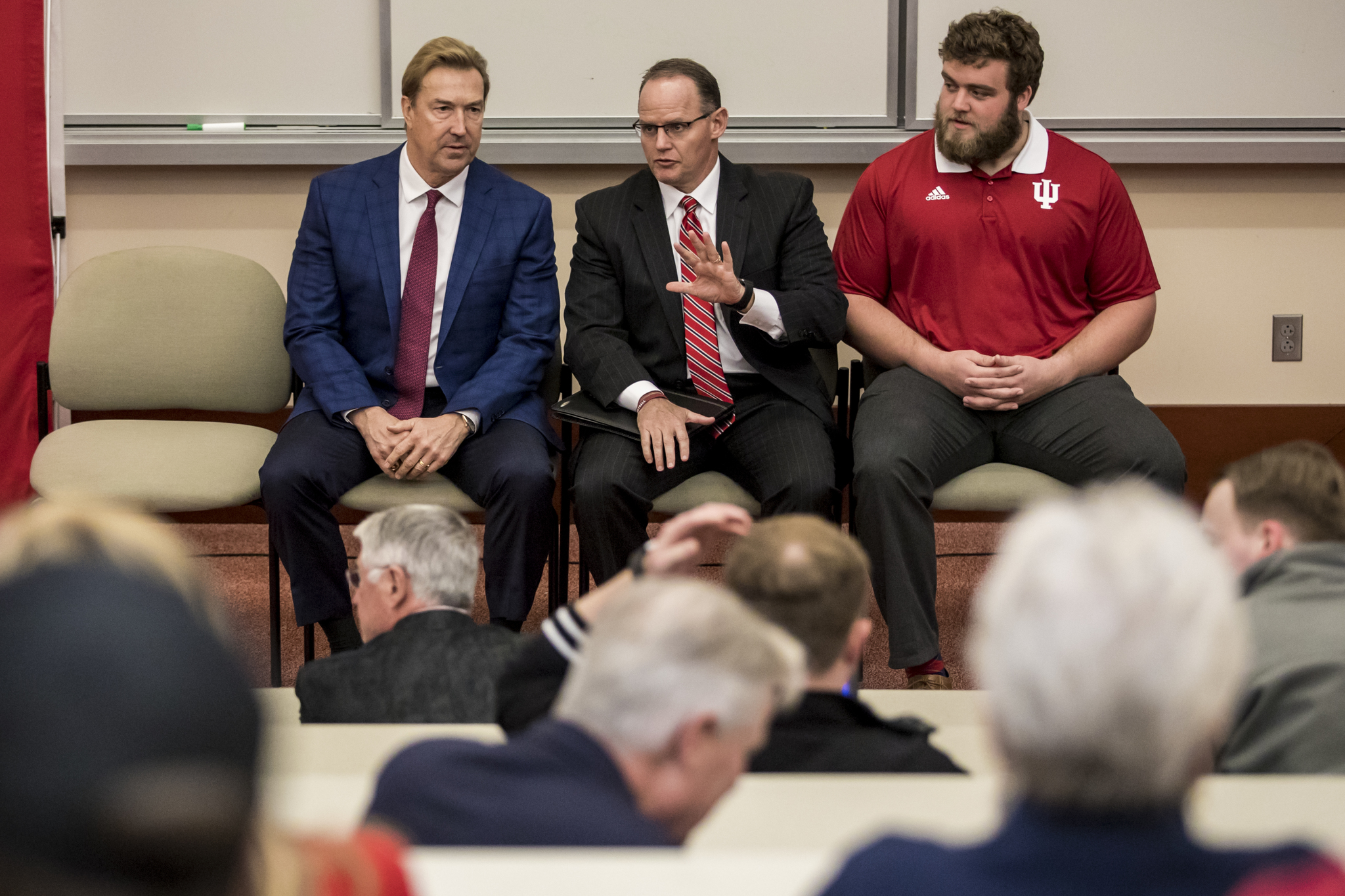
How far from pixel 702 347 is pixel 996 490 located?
30.6 inches

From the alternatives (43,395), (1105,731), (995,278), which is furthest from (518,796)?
(43,395)

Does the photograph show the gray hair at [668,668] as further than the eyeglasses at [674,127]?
No

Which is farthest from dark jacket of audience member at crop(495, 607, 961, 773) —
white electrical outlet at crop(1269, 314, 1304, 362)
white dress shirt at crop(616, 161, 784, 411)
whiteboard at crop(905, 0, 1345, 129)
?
white electrical outlet at crop(1269, 314, 1304, 362)

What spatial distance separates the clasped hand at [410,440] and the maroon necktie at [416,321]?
157 mm

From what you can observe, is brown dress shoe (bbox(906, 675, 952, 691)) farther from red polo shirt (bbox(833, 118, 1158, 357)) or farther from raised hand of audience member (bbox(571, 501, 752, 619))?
raised hand of audience member (bbox(571, 501, 752, 619))

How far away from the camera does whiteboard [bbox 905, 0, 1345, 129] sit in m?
3.72

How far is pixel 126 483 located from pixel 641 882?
229cm

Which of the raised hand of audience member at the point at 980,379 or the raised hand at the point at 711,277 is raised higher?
the raised hand at the point at 711,277

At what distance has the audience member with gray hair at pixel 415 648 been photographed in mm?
1731

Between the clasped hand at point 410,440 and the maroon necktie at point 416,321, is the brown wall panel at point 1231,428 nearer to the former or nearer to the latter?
the maroon necktie at point 416,321

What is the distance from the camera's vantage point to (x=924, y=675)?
8.95 feet

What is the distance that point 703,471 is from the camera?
9.65ft

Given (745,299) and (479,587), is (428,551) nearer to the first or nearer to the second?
(745,299)

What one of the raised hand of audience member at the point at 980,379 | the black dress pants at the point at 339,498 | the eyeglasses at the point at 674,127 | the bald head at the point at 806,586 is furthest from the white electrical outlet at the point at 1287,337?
the bald head at the point at 806,586
